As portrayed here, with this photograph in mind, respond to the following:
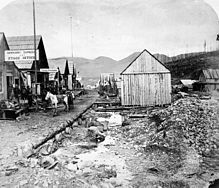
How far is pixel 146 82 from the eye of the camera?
21.6 meters

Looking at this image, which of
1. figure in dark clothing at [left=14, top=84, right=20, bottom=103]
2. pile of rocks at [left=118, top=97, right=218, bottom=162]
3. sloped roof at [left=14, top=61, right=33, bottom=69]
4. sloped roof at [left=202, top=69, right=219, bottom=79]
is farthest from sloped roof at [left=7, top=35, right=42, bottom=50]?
sloped roof at [left=202, top=69, right=219, bottom=79]

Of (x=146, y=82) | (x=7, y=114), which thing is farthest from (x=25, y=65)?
(x=146, y=82)

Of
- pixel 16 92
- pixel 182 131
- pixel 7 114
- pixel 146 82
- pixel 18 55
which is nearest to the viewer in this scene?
pixel 182 131

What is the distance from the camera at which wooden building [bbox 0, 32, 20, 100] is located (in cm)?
1747

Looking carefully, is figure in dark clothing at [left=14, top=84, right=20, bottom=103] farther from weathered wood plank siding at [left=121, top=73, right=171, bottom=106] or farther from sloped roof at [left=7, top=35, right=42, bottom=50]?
weathered wood plank siding at [left=121, top=73, right=171, bottom=106]

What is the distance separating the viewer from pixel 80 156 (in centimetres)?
897

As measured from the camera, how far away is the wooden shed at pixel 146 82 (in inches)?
848

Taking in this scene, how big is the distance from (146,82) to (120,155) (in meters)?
13.1

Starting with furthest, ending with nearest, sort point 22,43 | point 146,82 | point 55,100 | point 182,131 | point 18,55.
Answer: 1. point 22,43
2. point 146,82
3. point 55,100
4. point 18,55
5. point 182,131

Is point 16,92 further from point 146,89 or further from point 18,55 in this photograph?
point 146,89

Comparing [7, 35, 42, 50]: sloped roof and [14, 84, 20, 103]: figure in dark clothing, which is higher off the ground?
[7, 35, 42, 50]: sloped roof

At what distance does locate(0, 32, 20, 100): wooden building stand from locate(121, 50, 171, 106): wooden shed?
337 inches

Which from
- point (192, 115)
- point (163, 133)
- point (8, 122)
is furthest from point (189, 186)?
point (8, 122)

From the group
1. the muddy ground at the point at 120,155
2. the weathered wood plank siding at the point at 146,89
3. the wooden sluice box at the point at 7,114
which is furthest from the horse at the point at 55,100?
the weathered wood plank siding at the point at 146,89
